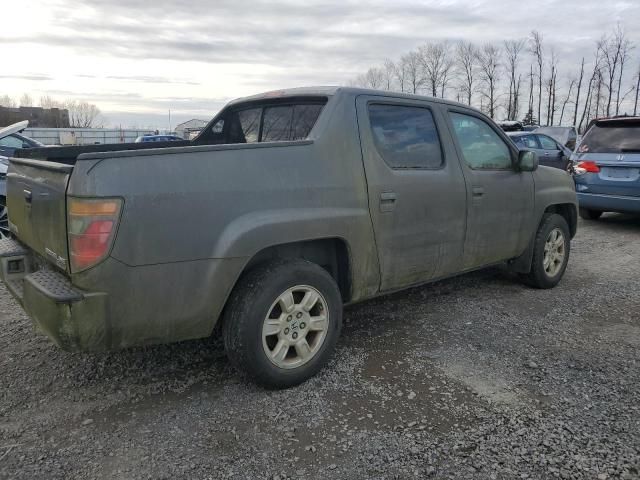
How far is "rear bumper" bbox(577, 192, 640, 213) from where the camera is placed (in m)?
8.20

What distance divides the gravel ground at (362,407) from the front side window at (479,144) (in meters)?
1.32

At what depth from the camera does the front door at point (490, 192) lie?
170 inches

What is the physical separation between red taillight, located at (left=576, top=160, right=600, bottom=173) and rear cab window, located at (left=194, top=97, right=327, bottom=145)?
6.67m

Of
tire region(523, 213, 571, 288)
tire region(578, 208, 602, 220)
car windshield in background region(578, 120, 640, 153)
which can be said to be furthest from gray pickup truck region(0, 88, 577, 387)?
tire region(578, 208, 602, 220)

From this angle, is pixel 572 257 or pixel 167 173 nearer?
pixel 167 173

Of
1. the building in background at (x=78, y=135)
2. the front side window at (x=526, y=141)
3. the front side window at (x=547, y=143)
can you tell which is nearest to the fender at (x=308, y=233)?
the front side window at (x=526, y=141)

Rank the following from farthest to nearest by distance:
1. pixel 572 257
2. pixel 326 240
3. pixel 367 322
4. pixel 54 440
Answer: pixel 572 257 < pixel 367 322 < pixel 326 240 < pixel 54 440

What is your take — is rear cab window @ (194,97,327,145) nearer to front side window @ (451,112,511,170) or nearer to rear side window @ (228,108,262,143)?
rear side window @ (228,108,262,143)

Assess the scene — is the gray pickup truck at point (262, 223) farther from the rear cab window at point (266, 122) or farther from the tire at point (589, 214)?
the tire at point (589, 214)

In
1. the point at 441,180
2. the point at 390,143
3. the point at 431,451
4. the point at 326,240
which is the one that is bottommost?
the point at 431,451

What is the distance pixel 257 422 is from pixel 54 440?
1037 mm

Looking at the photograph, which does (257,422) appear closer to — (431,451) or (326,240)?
(431,451)

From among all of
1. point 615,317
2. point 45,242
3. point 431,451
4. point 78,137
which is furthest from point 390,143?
point 78,137

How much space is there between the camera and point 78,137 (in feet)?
177
